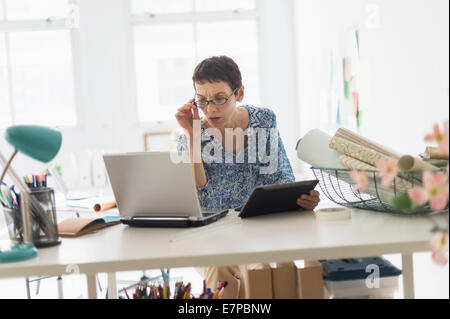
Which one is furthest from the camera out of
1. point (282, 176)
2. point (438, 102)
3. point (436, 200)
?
point (282, 176)

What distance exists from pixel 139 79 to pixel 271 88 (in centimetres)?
146

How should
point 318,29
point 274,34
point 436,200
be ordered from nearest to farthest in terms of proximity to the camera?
point 436,200
point 318,29
point 274,34

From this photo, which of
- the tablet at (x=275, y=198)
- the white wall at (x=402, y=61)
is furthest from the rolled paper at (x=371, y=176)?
the white wall at (x=402, y=61)

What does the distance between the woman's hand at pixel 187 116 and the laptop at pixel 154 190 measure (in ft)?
1.24

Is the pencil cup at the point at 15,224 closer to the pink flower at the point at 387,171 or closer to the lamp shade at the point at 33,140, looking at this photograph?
the lamp shade at the point at 33,140

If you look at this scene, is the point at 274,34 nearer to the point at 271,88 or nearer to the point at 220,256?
the point at 271,88

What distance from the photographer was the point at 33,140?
1.23 meters

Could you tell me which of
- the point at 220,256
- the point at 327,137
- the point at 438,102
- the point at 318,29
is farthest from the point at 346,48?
the point at 220,256

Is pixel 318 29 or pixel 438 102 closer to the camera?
pixel 438 102

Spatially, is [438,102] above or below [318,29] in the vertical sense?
below

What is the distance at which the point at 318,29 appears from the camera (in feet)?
14.4

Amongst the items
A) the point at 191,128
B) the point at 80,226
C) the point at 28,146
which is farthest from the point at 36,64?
the point at 28,146

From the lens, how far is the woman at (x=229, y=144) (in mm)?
1917

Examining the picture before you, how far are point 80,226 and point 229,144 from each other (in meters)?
0.80
